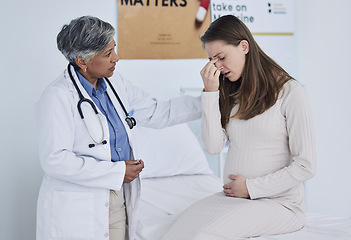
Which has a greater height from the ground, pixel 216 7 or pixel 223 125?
pixel 216 7

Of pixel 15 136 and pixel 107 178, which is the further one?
pixel 15 136

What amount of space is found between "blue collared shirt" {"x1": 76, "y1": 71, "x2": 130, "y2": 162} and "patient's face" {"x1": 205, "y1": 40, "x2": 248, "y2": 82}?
1.46 ft

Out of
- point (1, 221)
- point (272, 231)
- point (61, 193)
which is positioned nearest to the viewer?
point (272, 231)

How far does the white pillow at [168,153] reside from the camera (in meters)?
2.40

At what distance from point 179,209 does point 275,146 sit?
1.92 ft

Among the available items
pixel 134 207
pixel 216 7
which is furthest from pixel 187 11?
pixel 134 207

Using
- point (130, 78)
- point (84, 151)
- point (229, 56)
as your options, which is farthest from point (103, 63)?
point (130, 78)

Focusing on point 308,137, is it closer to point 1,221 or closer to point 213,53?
point 213,53

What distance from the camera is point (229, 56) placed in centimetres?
165

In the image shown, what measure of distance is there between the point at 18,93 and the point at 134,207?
1.10m

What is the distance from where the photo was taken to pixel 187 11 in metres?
2.76

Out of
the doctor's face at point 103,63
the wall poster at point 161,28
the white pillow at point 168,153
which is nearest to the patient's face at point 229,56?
the doctor's face at point 103,63

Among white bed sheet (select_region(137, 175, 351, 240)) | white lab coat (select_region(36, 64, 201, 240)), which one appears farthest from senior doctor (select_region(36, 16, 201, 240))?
white bed sheet (select_region(137, 175, 351, 240))

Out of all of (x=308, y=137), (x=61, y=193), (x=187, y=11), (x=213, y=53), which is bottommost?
(x=61, y=193)
